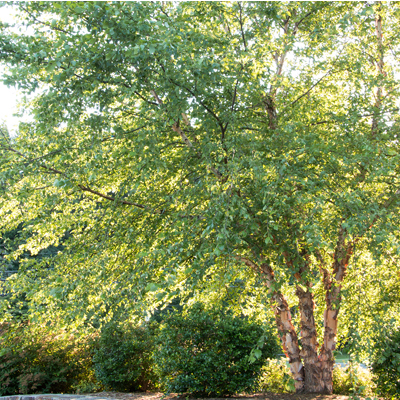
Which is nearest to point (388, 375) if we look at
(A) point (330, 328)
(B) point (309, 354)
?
(A) point (330, 328)

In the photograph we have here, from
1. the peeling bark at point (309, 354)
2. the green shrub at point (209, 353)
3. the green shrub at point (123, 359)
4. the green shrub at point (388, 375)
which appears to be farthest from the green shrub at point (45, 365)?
the green shrub at point (388, 375)

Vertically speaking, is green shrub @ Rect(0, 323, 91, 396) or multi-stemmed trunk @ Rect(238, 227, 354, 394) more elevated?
multi-stemmed trunk @ Rect(238, 227, 354, 394)

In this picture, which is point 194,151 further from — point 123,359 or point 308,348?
point 123,359

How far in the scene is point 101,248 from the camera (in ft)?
14.7

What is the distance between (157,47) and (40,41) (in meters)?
1.17

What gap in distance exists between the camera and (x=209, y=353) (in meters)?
6.07

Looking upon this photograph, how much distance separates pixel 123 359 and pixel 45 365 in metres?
1.89

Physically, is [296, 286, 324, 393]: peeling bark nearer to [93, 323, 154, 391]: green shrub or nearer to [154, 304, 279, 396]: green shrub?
[154, 304, 279, 396]: green shrub

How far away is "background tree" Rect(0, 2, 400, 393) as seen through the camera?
11.3ft

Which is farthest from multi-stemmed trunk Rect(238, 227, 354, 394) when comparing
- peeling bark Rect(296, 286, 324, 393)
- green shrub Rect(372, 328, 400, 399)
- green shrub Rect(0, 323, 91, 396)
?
green shrub Rect(0, 323, 91, 396)

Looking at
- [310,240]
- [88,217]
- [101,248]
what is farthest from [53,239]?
[310,240]

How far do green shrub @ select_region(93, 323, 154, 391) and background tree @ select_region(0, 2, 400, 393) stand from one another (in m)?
2.80

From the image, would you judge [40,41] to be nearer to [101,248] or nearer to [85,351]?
[101,248]

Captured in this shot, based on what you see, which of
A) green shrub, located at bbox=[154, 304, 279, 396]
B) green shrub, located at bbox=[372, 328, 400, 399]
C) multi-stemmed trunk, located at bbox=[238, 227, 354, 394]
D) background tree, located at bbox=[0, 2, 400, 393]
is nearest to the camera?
background tree, located at bbox=[0, 2, 400, 393]
